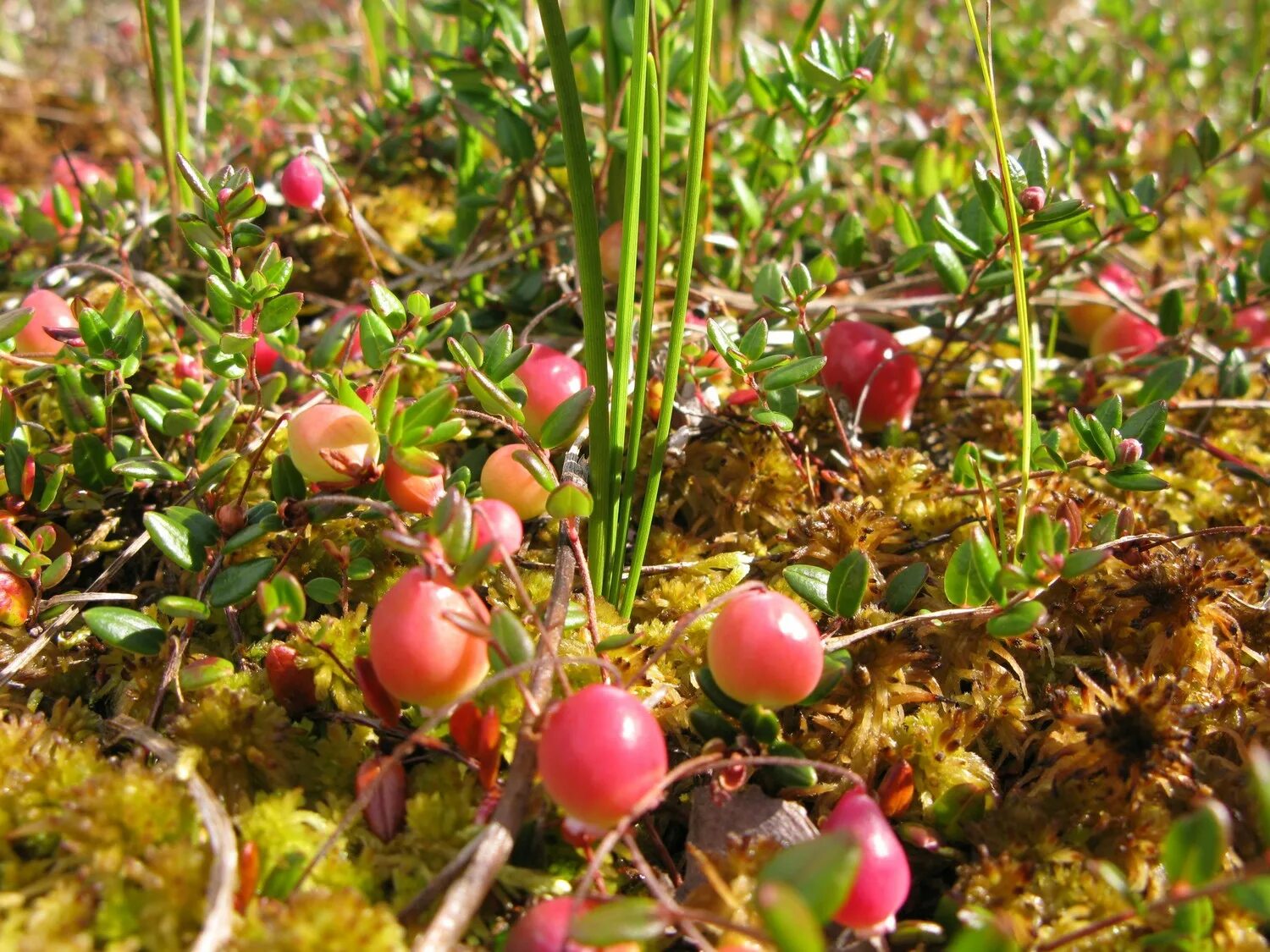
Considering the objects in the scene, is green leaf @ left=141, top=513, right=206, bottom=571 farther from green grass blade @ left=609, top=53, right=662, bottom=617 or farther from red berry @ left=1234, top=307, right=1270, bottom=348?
red berry @ left=1234, top=307, right=1270, bottom=348

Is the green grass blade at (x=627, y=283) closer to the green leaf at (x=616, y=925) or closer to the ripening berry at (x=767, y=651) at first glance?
the ripening berry at (x=767, y=651)

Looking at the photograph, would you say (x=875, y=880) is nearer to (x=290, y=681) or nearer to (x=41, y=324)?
(x=290, y=681)

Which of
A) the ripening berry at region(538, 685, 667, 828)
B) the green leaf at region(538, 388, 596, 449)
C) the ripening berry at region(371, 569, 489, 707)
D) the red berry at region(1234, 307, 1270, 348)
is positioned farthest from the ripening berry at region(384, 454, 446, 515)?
the red berry at region(1234, 307, 1270, 348)

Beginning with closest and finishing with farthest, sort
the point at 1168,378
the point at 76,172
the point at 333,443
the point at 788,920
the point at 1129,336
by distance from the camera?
the point at 788,920 < the point at 333,443 < the point at 1168,378 < the point at 1129,336 < the point at 76,172

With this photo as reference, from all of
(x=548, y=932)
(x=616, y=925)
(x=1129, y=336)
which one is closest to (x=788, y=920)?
(x=616, y=925)

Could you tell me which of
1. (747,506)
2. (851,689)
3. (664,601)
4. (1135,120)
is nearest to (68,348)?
(664,601)
